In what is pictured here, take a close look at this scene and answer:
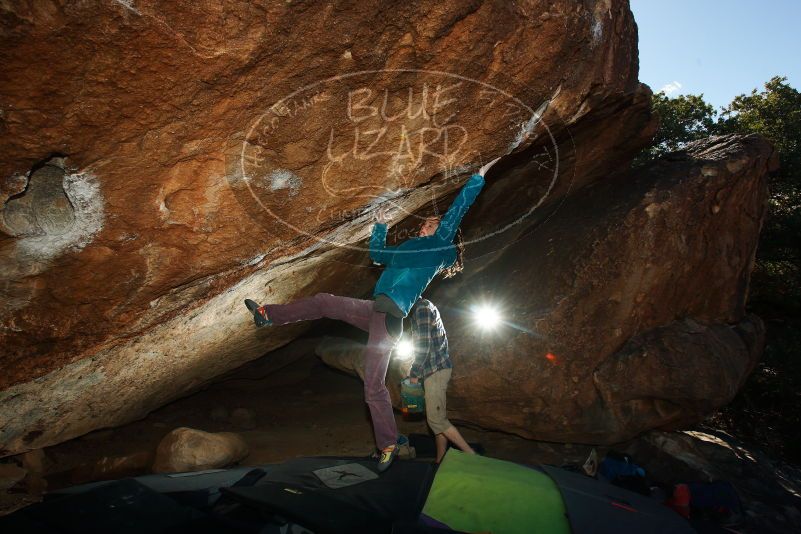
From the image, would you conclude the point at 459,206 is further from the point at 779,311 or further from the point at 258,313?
the point at 779,311

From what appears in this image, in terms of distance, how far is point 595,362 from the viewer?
5.01 metres

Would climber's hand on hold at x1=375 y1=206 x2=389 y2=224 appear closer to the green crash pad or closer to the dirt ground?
the green crash pad

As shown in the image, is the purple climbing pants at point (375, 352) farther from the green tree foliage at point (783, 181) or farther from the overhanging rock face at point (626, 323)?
the green tree foliage at point (783, 181)

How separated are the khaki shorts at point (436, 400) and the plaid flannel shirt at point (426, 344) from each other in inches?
2.8

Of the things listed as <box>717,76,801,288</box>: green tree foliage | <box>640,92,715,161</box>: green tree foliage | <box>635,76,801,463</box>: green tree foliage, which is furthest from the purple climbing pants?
<box>640,92,715,161</box>: green tree foliage

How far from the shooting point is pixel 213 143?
286 cm

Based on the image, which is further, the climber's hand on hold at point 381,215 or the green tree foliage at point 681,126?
the green tree foliage at point 681,126

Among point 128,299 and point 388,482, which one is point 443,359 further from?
point 128,299

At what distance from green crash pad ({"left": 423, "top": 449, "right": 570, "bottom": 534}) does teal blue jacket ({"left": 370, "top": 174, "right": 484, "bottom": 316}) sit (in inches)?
53.6

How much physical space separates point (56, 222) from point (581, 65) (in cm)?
407

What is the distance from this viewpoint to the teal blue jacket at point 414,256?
381cm

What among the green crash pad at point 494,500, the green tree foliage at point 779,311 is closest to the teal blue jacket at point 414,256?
the green crash pad at point 494,500

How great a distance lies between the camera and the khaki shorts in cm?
437

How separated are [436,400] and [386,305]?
1.29 metres
